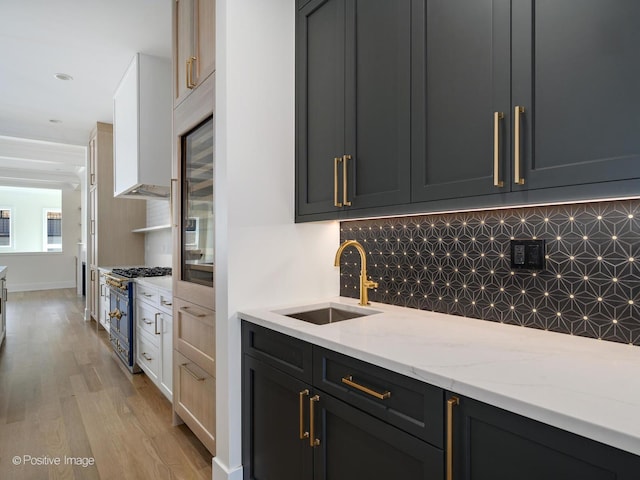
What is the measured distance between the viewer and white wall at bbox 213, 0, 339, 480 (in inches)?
69.8

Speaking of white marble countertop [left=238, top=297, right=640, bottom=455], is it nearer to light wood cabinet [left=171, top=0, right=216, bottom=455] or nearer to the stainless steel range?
light wood cabinet [left=171, top=0, right=216, bottom=455]

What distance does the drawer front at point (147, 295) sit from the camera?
283 centimetres

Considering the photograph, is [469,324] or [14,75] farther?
[14,75]

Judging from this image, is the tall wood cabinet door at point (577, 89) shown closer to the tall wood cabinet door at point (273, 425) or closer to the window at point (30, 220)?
the tall wood cabinet door at point (273, 425)

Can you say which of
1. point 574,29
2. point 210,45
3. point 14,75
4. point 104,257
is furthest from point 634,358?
point 104,257

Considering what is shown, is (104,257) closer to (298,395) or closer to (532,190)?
(298,395)

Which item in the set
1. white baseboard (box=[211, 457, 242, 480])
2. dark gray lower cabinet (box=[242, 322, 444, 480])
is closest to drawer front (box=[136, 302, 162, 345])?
white baseboard (box=[211, 457, 242, 480])

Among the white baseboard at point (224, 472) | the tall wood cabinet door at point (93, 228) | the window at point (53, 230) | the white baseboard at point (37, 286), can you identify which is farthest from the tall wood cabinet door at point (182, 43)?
the window at point (53, 230)

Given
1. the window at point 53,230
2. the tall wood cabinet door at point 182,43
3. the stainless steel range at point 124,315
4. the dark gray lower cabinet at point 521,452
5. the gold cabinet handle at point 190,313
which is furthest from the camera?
the window at point 53,230

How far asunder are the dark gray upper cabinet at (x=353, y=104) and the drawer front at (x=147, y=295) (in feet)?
4.99

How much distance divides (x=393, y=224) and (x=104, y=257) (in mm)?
4581

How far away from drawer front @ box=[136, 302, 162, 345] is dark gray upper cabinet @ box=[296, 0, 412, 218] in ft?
5.18

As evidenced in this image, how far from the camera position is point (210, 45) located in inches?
77.0

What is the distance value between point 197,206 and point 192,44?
906 millimetres
